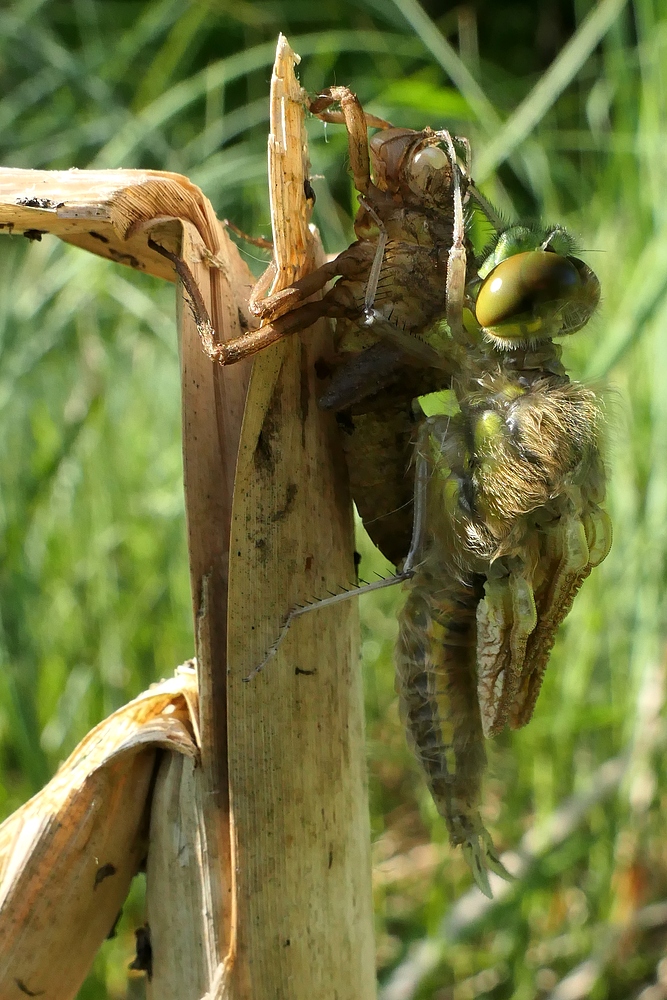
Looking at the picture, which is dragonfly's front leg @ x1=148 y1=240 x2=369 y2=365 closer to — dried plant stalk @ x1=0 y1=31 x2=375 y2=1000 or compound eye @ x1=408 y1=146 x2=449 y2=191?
dried plant stalk @ x1=0 y1=31 x2=375 y2=1000

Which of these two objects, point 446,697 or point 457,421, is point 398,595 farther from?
point 457,421

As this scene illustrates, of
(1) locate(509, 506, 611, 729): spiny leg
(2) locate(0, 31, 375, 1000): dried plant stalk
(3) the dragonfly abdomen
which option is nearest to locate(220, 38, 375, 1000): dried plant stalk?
(2) locate(0, 31, 375, 1000): dried plant stalk

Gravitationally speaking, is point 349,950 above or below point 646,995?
above

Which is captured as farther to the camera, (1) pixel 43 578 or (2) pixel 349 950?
(1) pixel 43 578

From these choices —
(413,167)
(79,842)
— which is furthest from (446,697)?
(413,167)

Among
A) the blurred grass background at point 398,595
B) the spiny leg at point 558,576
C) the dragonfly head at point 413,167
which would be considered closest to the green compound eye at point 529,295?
the dragonfly head at point 413,167

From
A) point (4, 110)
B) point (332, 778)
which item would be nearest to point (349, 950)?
point (332, 778)

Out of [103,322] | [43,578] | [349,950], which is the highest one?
[103,322]

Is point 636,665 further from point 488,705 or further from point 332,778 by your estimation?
point 332,778
